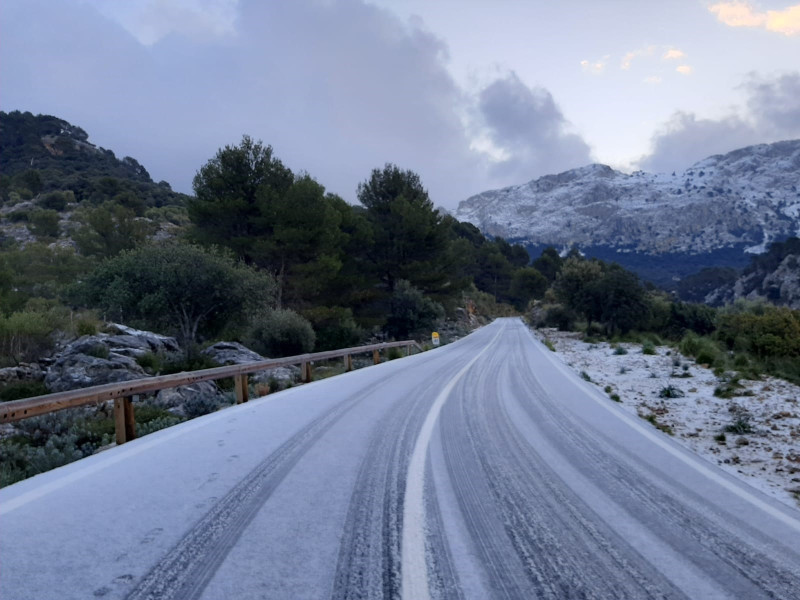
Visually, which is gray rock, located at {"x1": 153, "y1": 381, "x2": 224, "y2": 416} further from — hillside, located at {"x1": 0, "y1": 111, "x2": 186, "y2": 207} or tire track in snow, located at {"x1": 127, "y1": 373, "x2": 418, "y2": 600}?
hillside, located at {"x1": 0, "y1": 111, "x2": 186, "y2": 207}

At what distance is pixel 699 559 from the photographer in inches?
120

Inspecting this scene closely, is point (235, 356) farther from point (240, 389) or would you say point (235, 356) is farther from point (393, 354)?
point (240, 389)

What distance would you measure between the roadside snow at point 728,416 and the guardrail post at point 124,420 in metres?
6.96

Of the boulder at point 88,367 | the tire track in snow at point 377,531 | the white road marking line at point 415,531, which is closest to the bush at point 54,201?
the boulder at point 88,367

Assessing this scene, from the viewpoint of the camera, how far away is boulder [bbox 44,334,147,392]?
1191 cm

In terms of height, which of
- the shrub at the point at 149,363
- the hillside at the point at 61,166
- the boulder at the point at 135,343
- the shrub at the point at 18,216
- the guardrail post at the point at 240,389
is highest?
the hillside at the point at 61,166

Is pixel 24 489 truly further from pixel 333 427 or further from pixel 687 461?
pixel 687 461

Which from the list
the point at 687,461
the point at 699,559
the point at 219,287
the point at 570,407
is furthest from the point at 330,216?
the point at 699,559

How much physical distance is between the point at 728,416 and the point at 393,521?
6.93m

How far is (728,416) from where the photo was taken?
7930mm

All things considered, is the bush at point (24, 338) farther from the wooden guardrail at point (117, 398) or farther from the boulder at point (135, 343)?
the wooden guardrail at point (117, 398)

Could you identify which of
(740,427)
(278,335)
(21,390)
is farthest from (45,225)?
(740,427)

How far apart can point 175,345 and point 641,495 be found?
17049 millimetres

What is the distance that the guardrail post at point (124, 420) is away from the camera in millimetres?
6180
